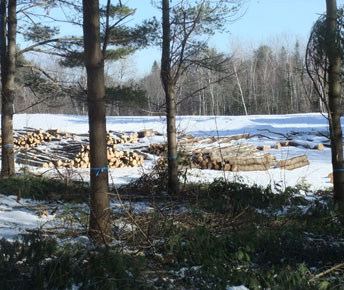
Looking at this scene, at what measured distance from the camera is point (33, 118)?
25469 mm

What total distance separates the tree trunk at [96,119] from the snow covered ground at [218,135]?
0.45 m

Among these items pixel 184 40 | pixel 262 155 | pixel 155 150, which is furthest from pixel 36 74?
pixel 262 155

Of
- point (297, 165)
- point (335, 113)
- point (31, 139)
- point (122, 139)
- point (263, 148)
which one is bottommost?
point (297, 165)

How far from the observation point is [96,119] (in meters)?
4.12

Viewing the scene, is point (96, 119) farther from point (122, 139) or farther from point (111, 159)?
point (122, 139)

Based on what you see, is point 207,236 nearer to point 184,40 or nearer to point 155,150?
point 184,40

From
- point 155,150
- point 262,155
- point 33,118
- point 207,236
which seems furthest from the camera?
point 33,118

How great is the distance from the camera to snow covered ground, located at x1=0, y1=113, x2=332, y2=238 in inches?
205

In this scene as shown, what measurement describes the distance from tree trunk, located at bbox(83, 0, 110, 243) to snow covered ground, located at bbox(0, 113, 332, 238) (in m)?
0.45

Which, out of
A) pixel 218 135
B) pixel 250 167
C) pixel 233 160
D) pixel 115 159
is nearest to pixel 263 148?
pixel 250 167

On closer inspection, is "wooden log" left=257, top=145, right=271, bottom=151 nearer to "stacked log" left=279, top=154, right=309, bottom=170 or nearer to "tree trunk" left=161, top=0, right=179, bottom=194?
"stacked log" left=279, top=154, right=309, bottom=170

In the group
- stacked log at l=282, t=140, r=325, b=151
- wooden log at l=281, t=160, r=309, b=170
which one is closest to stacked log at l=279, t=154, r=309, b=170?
wooden log at l=281, t=160, r=309, b=170

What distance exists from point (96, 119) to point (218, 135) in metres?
6.12

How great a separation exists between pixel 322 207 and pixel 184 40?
3.71 metres
